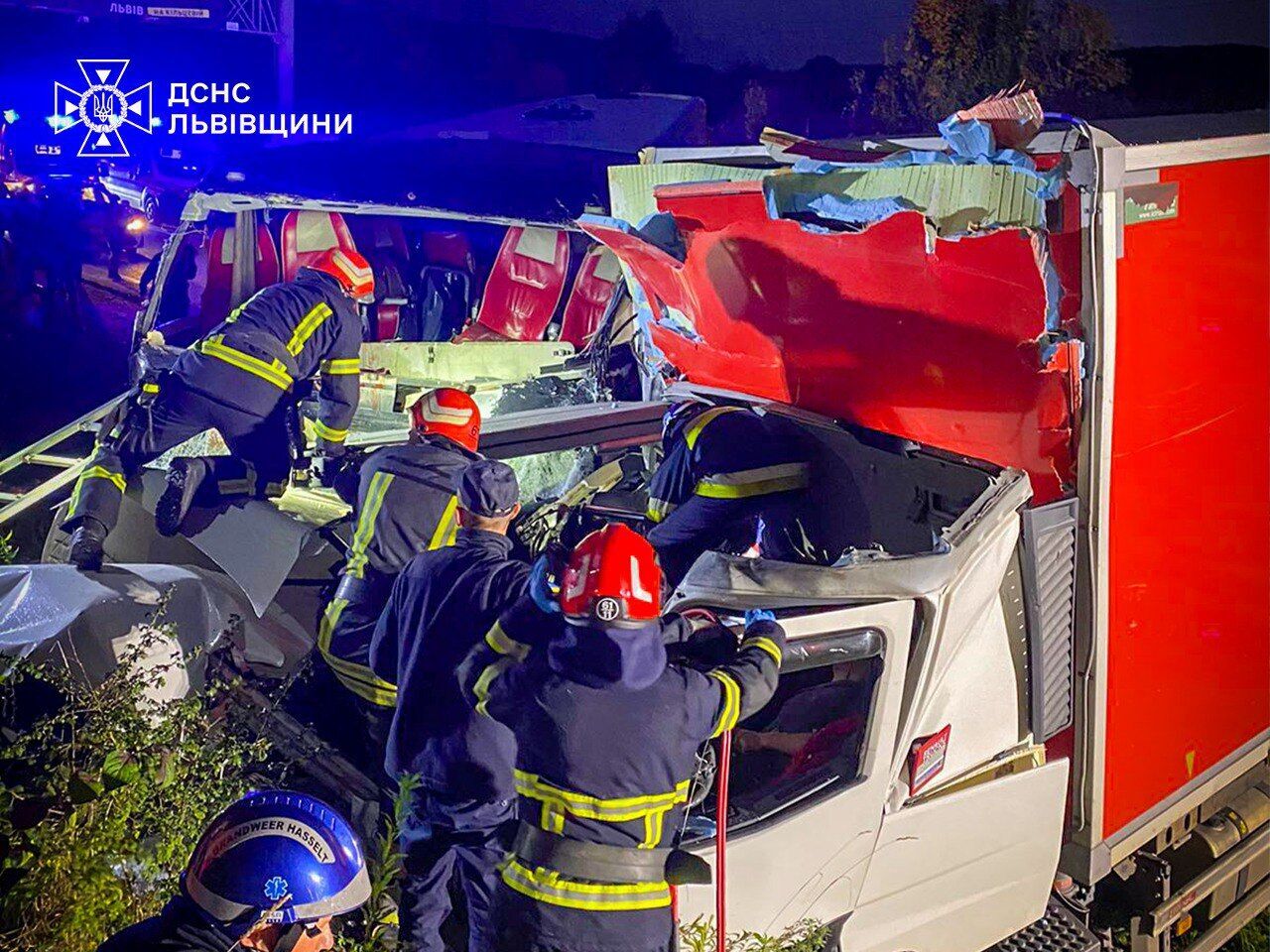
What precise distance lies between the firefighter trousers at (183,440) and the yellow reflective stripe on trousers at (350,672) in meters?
1.26

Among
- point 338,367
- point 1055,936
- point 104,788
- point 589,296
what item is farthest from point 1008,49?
point 104,788

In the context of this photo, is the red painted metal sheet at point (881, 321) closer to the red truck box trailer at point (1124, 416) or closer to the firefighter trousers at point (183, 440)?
the red truck box trailer at point (1124, 416)

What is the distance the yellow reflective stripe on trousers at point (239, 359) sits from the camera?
5.05m

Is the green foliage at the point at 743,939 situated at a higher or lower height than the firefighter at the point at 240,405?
lower

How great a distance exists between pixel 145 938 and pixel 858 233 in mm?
2824

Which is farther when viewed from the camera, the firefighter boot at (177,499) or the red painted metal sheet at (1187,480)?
the firefighter boot at (177,499)

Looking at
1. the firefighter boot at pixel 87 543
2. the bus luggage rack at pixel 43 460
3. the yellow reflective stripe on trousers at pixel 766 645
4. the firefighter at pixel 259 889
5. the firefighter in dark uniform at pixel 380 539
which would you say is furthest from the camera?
the bus luggage rack at pixel 43 460

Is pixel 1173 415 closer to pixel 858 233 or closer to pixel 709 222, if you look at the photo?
pixel 858 233

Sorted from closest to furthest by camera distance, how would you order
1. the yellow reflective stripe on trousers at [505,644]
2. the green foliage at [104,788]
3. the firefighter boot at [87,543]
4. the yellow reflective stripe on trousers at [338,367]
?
the yellow reflective stripe on trousers at [505,644], the green foliage at [104,788], the firefighter boot at [87,543], the yellow reflective stripe on trousers at [338,367]

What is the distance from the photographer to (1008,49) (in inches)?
707

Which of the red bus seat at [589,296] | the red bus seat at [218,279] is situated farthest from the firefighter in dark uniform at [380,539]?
the red bus seat at [589,296]

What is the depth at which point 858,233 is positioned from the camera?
384 cm

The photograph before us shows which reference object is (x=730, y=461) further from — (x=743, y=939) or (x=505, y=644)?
(x=743, y=939)

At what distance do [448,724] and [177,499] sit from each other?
2.16m
